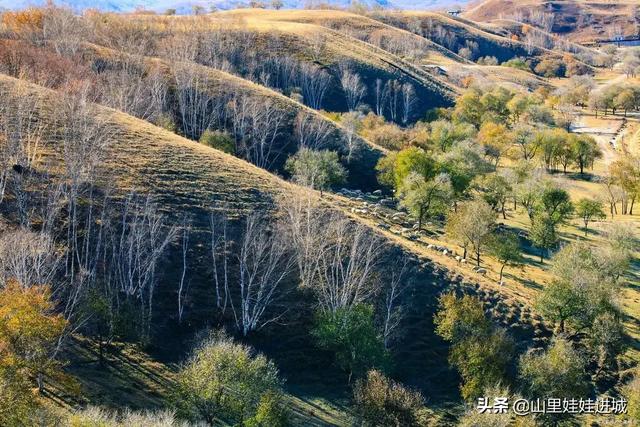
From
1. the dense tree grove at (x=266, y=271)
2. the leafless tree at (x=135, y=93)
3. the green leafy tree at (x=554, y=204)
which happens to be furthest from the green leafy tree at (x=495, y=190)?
the leafless tree at (x=135, y=93)

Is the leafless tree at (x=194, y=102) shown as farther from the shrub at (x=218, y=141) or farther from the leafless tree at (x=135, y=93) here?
the shrub at (x=218, y=141)

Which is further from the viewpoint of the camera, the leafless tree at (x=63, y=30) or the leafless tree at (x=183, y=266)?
the leafless tree at (x=63, y=30)

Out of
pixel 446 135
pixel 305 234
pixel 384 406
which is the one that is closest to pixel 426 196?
pixel 305 234

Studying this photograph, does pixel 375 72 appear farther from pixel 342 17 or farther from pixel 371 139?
pixel 342 17

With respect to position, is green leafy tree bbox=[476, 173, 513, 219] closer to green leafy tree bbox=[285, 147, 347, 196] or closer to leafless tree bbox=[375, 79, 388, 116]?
green leafy tree bbox=[285, 147, 347, 196]

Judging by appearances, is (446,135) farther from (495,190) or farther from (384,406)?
(384,406)
